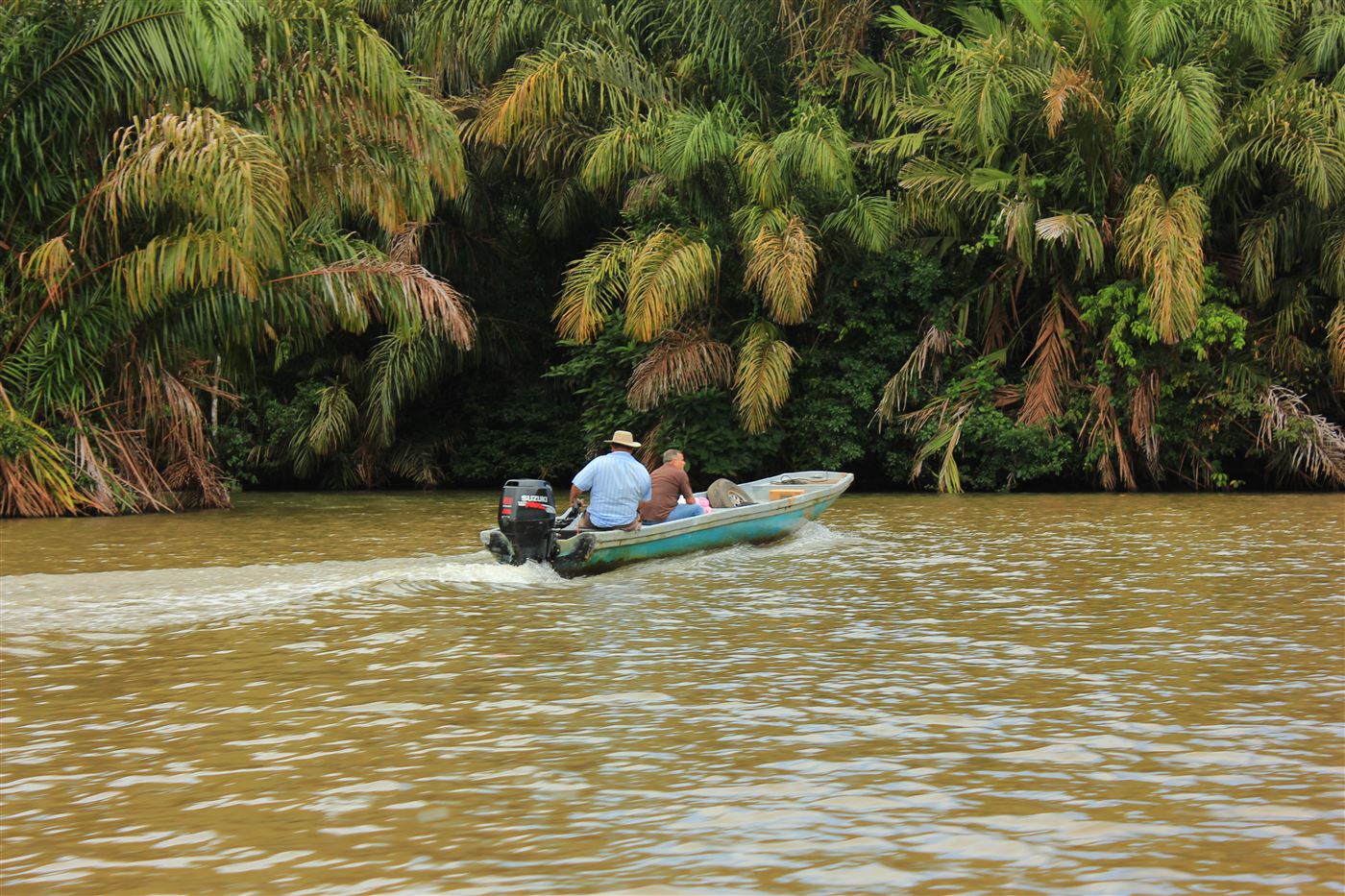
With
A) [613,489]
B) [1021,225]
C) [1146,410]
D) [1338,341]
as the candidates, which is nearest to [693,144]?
[1021,225]

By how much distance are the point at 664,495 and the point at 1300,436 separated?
1089 centimetres

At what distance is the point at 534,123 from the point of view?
76.8 feet

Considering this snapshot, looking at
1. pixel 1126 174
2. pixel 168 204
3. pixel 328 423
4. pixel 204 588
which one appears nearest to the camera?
pixel 204 588

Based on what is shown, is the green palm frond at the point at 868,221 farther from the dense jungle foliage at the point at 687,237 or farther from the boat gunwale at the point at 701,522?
the boat gunwale at the point at 701,522

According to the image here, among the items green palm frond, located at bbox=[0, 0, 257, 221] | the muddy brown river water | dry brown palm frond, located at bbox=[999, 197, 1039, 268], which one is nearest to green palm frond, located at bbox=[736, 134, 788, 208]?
dry brown palm frond, located at bbox=[999, 197, 1039, 268]

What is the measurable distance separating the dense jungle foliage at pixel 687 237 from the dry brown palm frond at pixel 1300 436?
0.08 metres

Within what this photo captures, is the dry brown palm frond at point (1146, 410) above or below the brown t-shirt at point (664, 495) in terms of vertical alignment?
above

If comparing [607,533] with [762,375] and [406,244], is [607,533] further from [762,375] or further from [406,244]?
[406,244]

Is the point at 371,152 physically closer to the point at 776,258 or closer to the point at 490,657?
the point at 776,258

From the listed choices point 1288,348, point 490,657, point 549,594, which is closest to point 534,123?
point 1288,348

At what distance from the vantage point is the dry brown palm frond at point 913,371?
22891 millimetres

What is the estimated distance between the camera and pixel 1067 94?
20.7 meters

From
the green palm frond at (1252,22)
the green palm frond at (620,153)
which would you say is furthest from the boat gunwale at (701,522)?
the green palm frond at (1252,22)

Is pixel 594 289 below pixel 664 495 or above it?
above
